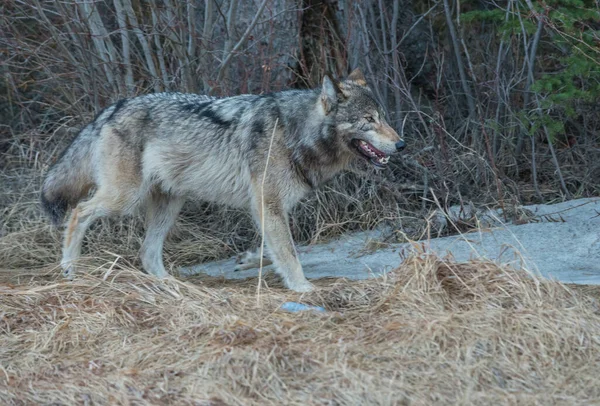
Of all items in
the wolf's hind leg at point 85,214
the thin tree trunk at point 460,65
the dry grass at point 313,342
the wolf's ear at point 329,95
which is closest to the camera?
the dry grass at point 313,342

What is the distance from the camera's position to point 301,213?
324 inches

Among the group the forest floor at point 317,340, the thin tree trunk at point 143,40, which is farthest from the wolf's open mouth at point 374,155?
the thin tree trunk at point 143,40

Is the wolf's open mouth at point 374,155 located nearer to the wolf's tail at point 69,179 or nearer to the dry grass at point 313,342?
the dry grass at point 313,342

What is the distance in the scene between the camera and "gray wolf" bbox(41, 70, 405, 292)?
6332 millimetres

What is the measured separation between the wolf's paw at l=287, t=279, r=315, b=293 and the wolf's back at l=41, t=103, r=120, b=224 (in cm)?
180

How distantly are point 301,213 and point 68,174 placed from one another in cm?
232

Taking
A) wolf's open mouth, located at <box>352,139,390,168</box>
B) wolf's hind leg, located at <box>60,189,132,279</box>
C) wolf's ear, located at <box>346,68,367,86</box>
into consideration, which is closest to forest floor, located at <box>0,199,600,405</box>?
wolf's hind leg, located at <box>60,189,132,279</box>

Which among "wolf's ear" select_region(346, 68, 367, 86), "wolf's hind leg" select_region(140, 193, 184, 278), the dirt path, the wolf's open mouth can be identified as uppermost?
"wolf's ear" select_region(346, 68, 367, 86)

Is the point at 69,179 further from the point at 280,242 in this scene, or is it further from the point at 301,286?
the point at 301,286

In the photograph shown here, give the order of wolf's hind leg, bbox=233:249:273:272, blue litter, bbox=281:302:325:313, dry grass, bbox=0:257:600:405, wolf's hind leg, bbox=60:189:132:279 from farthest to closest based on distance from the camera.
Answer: wolf's hind leg, bbox=233:249:273:272
wolf's hind leg, bbox=60:189:132:279
blue litter, bbox=281:302:325:313
dry grass, bbox=0:257:600:405

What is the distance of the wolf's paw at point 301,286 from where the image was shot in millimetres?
6145

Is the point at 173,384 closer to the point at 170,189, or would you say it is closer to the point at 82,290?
the point at 82,290

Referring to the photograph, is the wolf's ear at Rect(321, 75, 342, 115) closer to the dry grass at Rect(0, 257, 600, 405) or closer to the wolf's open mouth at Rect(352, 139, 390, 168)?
the wolf's open mouth at Rect(352, 139, 390, 168)

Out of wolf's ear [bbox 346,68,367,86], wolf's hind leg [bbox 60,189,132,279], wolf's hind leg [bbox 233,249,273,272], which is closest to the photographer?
wolf's hind leg [bbox 60,189,132,279]
